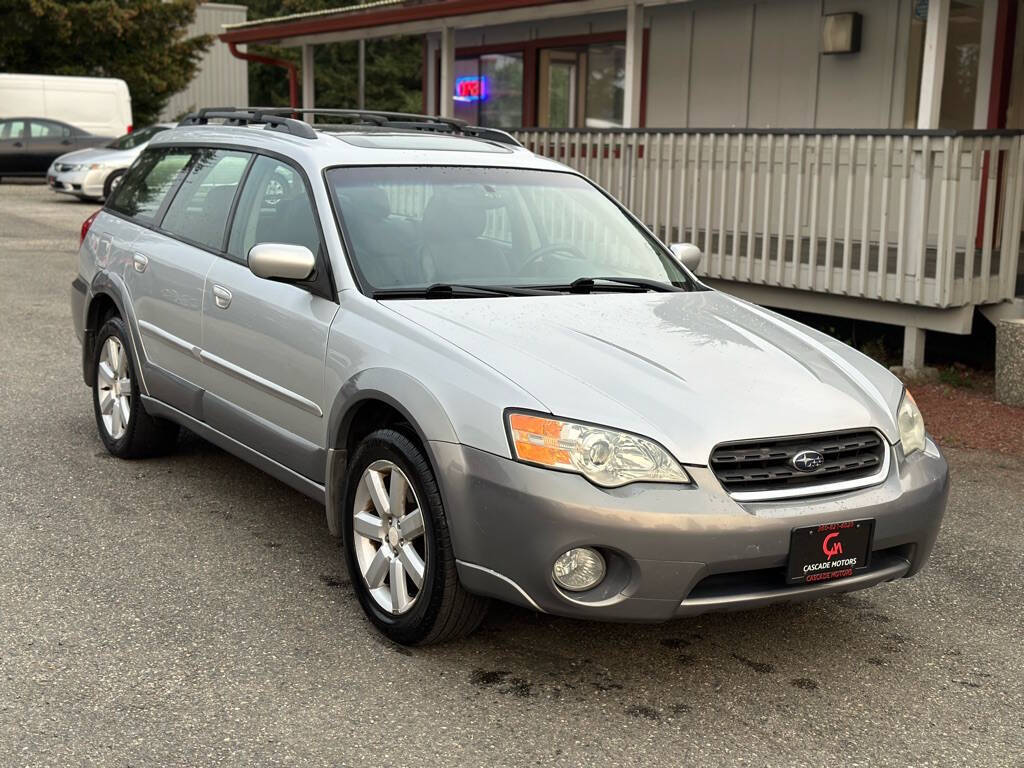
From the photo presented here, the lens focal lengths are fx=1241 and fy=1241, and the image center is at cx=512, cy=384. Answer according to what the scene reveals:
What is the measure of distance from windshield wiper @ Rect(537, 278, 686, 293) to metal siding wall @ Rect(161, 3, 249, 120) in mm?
41179

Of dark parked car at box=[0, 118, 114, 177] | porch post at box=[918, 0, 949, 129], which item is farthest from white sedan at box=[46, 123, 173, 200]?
porch post at box=[918, 0, 949, 129]

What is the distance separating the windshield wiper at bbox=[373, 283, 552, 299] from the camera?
450 centimetres

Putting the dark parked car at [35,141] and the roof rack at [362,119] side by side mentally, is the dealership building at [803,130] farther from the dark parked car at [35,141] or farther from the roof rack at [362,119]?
the dark parked car at [35,141]

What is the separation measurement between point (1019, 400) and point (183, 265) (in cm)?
544

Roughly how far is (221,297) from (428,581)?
188cm

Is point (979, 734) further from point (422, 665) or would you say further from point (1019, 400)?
point (1019, 400)

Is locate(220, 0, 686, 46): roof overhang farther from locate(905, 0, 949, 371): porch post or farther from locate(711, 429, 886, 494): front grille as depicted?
locate(711, 429, 886, 494): front grille

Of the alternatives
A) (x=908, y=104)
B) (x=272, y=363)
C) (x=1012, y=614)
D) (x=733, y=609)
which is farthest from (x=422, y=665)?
(x=908, y=104)

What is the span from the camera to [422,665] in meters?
3.98

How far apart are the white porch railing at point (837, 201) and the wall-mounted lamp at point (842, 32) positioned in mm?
1718

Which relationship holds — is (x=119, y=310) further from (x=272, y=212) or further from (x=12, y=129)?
(x=12, y=129)

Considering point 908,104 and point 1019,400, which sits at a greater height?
point 908,104

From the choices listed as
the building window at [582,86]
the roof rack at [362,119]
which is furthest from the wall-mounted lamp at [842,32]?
the roof rack at [362,119]

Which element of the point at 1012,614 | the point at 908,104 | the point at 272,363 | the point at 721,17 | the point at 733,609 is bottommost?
the point at 1012,614
